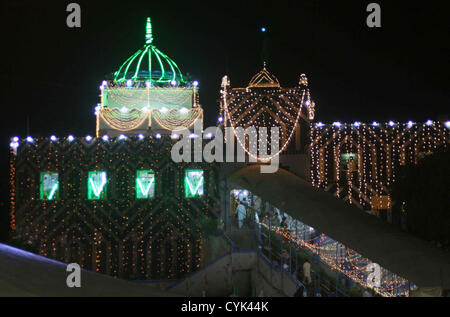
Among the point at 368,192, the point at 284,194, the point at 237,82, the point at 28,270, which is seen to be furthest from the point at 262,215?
the point at 28,270

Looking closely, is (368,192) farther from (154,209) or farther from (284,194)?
(154,209)

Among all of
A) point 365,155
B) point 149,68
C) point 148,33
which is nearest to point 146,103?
point 149,68

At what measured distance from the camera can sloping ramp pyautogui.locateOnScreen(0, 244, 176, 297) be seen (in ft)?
21.1

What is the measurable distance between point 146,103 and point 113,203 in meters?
4.65

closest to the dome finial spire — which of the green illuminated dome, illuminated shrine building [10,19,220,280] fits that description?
the green illuminated dome

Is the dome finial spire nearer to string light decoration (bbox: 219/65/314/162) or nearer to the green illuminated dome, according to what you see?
the green illuminated dome

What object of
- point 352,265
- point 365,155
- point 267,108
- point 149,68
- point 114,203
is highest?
point 149,68

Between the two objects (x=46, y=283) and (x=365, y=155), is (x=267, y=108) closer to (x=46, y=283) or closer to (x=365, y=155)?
(x=365, y=155)

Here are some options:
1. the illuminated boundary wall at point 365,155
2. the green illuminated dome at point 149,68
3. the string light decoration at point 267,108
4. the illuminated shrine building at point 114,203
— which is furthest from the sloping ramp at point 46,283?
the green illuminated dome at point 149,68

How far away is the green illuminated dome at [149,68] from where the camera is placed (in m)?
19.6

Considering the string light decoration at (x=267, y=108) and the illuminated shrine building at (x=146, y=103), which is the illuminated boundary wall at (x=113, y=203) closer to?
the string light decoration at (x=267, y=108)

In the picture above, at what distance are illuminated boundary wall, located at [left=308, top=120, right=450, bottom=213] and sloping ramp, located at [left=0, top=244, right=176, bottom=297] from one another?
11.0m

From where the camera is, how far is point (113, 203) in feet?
52.7
